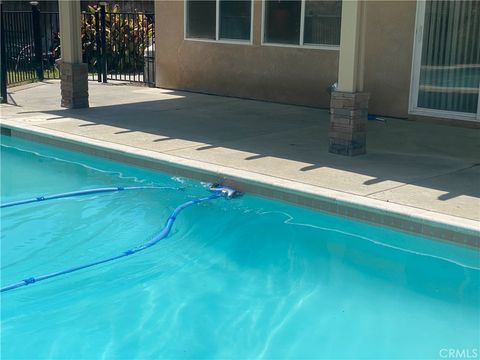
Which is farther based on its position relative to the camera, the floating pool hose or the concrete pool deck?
the concrete pool deck

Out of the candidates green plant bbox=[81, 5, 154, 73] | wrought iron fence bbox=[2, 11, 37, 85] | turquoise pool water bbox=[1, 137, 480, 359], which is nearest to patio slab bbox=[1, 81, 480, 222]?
turquoise pool water bbox=[1, 137, 480, 359]

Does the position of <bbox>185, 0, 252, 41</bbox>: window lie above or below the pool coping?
above

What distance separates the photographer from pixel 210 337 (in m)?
4.83

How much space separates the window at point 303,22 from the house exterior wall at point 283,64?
7.1 inches

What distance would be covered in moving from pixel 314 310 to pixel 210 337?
952 mm

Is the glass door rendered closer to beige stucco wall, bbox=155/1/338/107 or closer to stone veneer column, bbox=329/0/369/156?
beige stucco wall, bbox=155/1/338/107

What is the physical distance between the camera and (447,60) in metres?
10.4

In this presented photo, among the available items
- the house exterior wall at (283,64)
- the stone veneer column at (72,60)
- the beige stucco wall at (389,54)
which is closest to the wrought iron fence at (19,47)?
the house exterior wall at (283,64)

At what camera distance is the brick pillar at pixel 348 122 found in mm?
8211

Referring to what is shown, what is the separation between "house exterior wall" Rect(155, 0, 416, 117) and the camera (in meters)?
11.0

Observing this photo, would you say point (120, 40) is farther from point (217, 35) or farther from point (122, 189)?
point (122, 189)

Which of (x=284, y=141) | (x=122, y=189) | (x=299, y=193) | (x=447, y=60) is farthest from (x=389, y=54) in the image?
(x=122, y=189)

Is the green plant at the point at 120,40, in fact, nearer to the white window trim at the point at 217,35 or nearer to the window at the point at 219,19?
the white window trim at the point at 217,35

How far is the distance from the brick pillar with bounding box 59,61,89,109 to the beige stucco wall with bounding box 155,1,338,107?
2979mm
